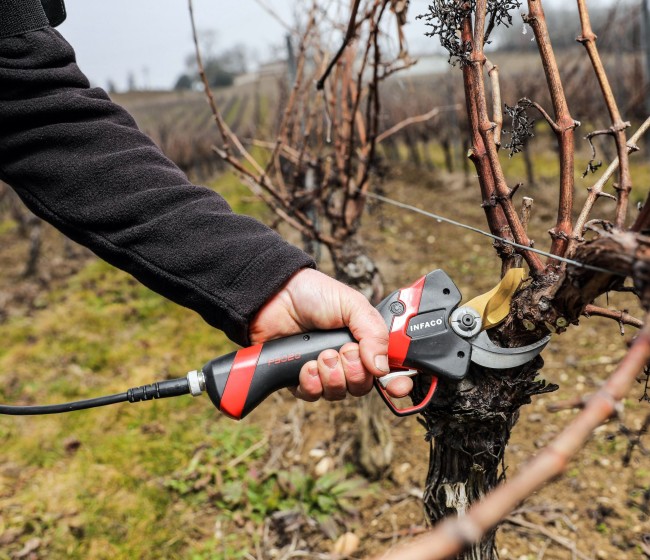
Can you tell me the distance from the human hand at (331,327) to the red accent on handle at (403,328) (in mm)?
18

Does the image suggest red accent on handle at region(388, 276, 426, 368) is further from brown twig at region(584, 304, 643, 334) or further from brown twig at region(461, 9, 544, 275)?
brown twig at region(584, 304, 643, 334)

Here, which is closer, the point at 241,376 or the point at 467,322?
the point at 467,322

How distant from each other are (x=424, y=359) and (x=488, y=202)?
405 millimetres

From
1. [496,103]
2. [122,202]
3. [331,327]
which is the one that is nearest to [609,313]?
[496,103]

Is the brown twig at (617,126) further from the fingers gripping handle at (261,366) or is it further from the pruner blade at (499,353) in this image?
the fingers gripping handle at (261,366)

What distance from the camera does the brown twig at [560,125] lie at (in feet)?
3.84

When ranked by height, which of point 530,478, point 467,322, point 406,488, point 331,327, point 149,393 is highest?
point 530,478

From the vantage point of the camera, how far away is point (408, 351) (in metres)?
1.31

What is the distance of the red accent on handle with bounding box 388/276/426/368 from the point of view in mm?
1316

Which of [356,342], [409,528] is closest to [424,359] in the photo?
[356,342]

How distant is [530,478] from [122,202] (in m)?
1.29

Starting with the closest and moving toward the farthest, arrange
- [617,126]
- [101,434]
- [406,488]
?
[617,126], [406,488], [101,434]

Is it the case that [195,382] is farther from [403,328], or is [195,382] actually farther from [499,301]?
[499,301]

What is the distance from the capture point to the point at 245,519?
8.73 ft
